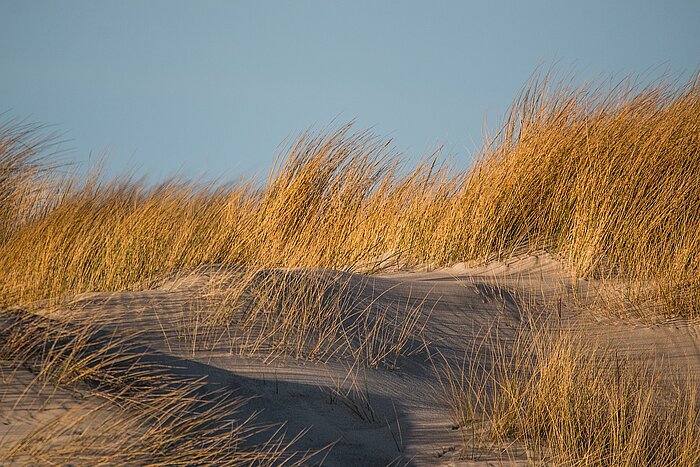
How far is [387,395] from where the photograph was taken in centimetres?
290

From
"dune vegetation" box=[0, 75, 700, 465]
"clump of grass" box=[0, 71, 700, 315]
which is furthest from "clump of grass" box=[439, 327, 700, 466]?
"clump of grass" box=[0, 71, 700, 315]

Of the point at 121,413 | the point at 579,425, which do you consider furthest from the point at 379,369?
the point at 121,413

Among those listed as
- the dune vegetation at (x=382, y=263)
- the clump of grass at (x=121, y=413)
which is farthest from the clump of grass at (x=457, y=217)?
the clump of grass at (x=121, y=413)

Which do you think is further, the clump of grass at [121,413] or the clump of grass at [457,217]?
the clump of grass at [457,217]

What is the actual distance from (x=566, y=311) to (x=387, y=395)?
6.04 ft

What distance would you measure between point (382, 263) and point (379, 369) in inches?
87.1

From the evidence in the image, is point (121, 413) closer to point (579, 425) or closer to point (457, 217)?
point (579, 425)

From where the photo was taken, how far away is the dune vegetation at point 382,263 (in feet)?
7.59

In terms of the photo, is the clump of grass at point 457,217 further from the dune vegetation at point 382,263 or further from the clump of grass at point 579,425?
the clump of grass at point 579,425

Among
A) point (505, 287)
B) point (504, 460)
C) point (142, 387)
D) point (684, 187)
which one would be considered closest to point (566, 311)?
point (505, 287)

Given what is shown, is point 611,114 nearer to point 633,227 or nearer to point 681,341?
point 633,227

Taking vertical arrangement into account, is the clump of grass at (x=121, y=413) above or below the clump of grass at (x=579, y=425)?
above

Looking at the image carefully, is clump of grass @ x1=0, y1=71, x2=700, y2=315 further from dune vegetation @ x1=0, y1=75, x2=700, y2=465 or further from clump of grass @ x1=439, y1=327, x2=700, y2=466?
clump of grass @ x1=439, y1=327, x2=700, y2=466

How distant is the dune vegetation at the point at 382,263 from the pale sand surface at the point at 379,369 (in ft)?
0.25
